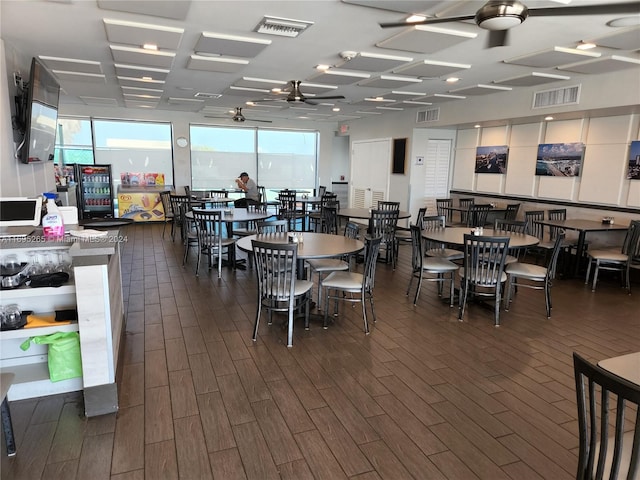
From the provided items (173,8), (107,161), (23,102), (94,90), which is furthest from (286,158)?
(173,8)

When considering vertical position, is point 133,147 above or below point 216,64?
below

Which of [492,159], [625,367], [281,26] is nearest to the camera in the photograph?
[625,367]

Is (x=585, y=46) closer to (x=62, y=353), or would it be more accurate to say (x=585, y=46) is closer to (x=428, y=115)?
(x=428, y=115)

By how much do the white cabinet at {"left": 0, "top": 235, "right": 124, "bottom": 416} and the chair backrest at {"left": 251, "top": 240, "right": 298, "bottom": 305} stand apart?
1221mm

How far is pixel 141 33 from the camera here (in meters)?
3.88

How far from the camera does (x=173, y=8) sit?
3.25 metres

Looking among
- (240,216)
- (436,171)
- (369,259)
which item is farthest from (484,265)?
(436,171)

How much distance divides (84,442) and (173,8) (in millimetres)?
3208

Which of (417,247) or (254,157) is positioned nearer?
(417,247)

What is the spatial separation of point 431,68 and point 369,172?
554cm

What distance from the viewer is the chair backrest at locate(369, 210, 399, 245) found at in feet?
19.5

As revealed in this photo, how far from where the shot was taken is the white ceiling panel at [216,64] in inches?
192

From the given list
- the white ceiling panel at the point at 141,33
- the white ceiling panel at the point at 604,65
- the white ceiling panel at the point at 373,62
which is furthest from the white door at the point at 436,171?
the white ceiling panel at the point at 141,33

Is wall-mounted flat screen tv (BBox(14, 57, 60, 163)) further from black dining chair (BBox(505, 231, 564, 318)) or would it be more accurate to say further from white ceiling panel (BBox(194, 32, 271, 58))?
black dining chair (BBox(505, 231, 564, 318))
